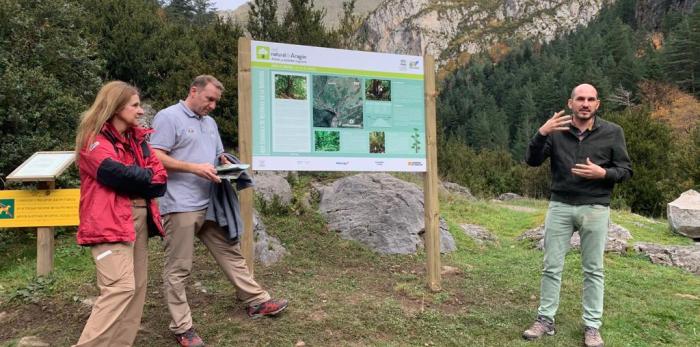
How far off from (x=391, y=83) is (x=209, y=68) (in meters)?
9.64

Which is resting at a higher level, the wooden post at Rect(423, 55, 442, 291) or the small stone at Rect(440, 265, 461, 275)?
the wooden post at Rect(423, 55, 442, 291)

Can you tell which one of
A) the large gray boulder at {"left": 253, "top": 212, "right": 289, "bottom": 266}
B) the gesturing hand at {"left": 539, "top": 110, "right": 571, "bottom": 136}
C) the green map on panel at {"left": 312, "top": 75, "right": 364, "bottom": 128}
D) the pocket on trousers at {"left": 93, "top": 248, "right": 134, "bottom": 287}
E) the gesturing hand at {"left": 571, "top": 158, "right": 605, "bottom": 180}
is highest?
the green map on panel at {"left": 312, "top": 75, "right": 364, "bottom": 128}

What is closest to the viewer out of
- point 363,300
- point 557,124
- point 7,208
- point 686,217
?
point 557,124

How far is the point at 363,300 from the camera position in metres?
4.69

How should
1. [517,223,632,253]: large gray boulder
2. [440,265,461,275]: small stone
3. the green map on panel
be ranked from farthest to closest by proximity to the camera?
[517,223,632,253]: large gray boulder → [440,265,461,275]: small stone → the green map on panel

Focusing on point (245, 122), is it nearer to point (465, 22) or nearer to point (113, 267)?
point (113, 267)

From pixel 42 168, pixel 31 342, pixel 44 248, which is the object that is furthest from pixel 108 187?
pixel 44 248

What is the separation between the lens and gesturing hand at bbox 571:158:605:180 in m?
3.84

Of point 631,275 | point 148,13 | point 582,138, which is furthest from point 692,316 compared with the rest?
point 148,13

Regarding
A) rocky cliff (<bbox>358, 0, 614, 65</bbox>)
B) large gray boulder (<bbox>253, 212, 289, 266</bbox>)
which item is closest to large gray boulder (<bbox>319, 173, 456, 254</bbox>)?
large gray boulder (<bbox>253, 212, 289, 266</bbox>)

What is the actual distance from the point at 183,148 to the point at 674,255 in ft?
25.9

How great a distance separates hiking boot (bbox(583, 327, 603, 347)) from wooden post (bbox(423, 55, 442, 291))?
61.1 inches

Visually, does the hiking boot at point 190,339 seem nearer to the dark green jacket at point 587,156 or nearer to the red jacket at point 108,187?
the red jacket at point 108,187

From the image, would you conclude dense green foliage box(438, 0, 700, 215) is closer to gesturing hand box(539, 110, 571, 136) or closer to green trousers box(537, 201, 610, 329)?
green trousers box(537, 201, 610, 329)
